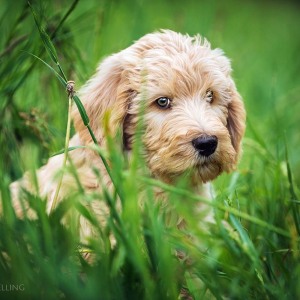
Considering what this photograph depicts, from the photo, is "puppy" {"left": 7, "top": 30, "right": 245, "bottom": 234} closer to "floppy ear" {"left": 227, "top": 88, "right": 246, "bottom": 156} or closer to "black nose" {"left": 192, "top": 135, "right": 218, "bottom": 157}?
"black nose" {"left": 192, "top": 135, "right": 218, "bottom": 157}

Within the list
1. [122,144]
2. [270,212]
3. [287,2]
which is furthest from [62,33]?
[287,2]

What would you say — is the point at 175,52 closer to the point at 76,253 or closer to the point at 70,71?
the point at 70,71

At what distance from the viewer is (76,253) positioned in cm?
222

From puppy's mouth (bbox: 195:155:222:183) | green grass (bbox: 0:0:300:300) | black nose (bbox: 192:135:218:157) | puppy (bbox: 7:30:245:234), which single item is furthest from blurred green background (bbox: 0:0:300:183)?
black nose (bbox: 192:135:218:157)

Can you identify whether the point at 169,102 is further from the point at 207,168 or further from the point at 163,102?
the point at 207,168

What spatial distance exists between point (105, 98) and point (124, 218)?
1.47 meters

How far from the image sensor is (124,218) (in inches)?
82.7

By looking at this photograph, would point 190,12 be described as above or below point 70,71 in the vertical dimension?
above

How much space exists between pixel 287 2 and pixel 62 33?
15.1m

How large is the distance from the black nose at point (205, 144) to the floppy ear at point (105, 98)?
53 centimetres

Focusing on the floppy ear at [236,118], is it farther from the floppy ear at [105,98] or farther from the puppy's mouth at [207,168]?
the floppy ear at [105,98]

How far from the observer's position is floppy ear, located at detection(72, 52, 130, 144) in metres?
3.34

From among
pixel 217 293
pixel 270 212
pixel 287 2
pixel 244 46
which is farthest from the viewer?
pixel 287 2

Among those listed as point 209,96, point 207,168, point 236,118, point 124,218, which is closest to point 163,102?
point 209,96
